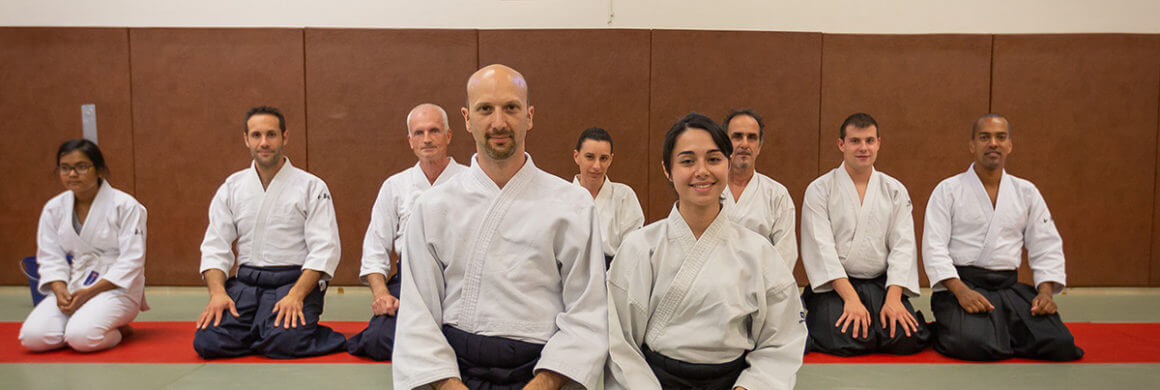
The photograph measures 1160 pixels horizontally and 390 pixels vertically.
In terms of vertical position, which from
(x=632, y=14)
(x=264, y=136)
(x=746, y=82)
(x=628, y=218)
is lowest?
(x=628, y=218)

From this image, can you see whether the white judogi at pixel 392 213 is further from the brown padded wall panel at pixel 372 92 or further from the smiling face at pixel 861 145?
the smiling face at pixel 861 145

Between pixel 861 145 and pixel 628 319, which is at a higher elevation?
pixel 861 145

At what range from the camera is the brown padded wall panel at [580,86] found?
5.72 meters

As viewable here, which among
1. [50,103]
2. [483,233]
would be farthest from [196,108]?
[483,233]

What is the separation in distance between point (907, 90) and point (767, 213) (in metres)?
2.65

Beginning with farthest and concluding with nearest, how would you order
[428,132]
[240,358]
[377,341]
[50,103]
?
[50,103] → [428,132] → [240,358] → [377,341]

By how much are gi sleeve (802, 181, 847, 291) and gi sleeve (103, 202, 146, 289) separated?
13.0 ft

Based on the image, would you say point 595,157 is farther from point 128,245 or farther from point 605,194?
point 128,245

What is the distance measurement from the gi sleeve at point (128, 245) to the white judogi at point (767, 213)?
346cm

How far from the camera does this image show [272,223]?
13.1 feet

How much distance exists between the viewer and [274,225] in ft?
13.1

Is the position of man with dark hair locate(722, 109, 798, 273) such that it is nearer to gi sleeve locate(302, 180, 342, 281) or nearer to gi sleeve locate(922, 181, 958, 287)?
gi sleeve locate(922, 181, 958, 287)

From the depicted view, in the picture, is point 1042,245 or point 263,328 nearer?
point 263,328

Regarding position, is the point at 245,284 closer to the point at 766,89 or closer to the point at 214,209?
the point at 214,209
